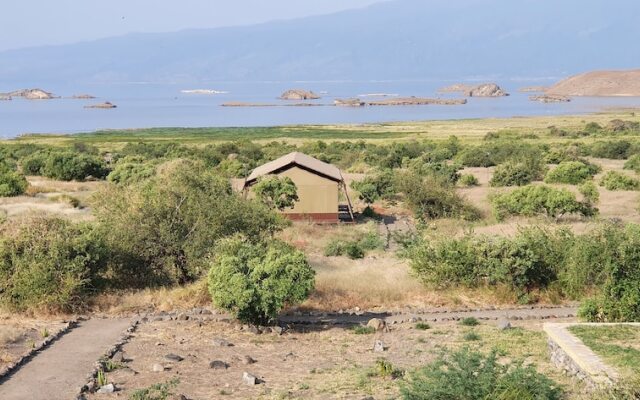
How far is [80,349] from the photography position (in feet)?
52.5

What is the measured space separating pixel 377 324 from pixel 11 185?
29.5m

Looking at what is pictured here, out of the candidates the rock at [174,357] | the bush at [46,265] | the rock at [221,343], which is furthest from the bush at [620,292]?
the bush at [46,265]

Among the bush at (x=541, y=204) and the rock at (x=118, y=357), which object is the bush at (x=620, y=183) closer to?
the bush at (x=541, y=204)

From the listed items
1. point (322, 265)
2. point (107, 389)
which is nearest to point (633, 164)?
point (322, 265)

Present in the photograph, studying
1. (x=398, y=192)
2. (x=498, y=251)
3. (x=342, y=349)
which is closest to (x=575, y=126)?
(x=398, y=192)

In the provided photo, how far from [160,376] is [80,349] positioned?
8.58 feet

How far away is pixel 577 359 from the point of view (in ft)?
44.0

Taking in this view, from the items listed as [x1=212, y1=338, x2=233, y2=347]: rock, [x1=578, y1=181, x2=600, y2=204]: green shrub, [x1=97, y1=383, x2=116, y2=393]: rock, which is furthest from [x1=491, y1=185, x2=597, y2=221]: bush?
[x1=97, y1=383, x2=116, y2=393]: rock

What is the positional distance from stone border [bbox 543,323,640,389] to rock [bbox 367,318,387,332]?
391 cm

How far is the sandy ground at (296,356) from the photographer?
44.2 feet

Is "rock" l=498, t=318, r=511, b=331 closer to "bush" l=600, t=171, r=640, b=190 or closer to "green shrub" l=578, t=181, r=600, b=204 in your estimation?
"green shrub" l=578, t=181, r=600, b=204

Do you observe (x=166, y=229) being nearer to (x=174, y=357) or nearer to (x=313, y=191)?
(x=174, y=357)

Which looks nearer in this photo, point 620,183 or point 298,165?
point 298,165

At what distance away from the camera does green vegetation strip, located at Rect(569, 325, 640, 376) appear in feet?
42.1
